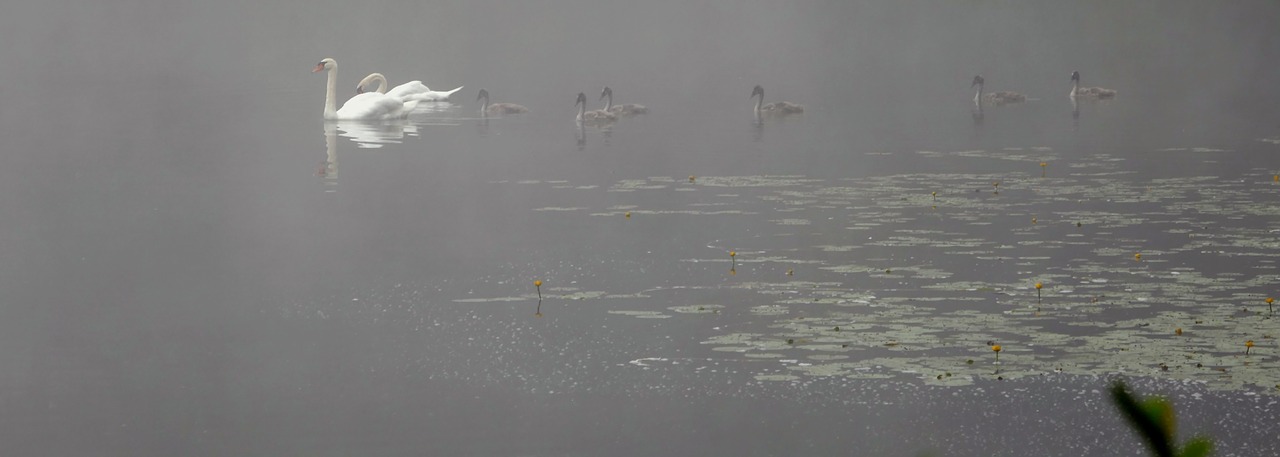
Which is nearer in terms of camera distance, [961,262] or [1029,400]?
[1029,400]

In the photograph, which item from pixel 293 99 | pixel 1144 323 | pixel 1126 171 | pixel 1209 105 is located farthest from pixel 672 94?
pixel 1144 323

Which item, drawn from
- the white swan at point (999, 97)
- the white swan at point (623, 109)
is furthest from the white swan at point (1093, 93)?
the white swan at point (623, 109)

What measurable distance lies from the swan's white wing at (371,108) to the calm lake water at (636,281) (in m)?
0.49

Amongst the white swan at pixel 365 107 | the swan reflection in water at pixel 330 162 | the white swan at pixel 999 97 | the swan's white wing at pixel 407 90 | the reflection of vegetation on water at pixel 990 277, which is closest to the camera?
the reflection of vegetation on water at pixel 990 277

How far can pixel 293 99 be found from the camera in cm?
3022

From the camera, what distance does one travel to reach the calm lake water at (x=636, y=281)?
Answer: 23.6ft

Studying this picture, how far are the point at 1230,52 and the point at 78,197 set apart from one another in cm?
3532

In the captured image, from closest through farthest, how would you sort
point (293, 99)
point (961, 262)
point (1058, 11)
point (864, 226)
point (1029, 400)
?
point (1029, 400) → point (961, 262) → point (864, 226) → point (293, 99) → point (1058, 11)

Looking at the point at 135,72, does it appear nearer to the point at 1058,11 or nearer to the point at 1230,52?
the point at 1230,52

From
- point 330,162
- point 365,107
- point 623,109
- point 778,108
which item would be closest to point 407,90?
point 365,107

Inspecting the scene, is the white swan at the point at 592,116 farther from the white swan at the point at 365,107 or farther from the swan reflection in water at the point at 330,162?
the swan reflection in water at the point at 330,162

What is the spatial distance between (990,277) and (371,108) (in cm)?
1595

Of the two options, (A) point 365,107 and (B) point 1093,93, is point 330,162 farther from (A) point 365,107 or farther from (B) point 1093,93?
(B) point 1093,93

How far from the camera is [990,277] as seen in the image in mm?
10172
